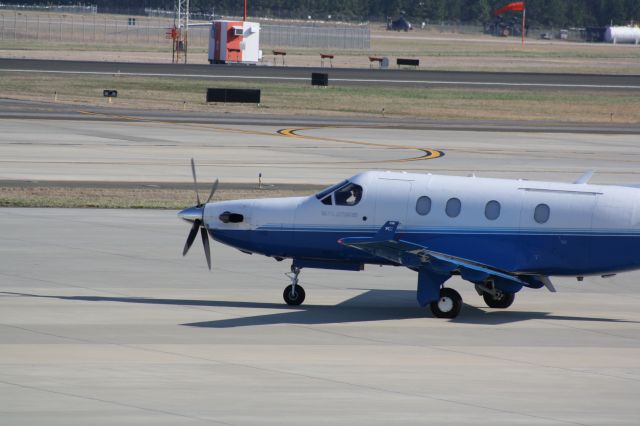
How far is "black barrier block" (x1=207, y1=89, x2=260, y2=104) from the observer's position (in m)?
79.4

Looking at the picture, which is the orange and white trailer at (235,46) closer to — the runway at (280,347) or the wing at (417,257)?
the runway at (280,347)

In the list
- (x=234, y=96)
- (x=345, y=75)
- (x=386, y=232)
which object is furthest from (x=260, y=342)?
(x=345, y=75)

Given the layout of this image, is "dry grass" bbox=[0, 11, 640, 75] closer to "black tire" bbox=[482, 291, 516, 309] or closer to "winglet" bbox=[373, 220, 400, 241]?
"black tire" bbox=[482, 291, 516, 309]

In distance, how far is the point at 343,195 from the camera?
23422mm

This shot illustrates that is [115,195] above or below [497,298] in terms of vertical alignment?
below

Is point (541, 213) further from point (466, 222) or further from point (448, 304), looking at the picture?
point (448, 304)

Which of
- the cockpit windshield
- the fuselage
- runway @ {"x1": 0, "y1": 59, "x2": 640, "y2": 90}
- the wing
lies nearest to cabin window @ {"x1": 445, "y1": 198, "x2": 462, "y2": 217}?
the fuselage

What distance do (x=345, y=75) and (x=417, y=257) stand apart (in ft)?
277

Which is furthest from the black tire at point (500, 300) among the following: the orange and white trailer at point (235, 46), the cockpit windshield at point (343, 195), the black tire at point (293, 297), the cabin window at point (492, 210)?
the orange and white trailer at point (235, 46)

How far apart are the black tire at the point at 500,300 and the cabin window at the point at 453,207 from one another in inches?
88.5

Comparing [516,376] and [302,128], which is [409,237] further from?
[302,128]

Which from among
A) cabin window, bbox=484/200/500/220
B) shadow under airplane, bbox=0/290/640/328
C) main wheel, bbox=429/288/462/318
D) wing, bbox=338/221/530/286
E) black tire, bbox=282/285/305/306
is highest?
cabin window, bbox=484/200/500/220

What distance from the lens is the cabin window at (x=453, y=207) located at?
75.2ft

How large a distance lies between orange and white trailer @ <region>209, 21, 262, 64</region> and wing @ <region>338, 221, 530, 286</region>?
92591 millimetres
